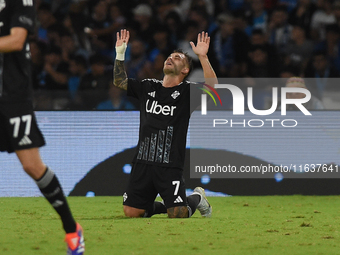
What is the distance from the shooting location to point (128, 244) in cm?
414

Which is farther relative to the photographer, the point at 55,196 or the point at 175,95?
the point at 175,95

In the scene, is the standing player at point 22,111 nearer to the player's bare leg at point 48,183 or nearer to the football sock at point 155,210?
the player's bare leg at point 48,183

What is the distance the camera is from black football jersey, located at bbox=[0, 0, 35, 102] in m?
3.72

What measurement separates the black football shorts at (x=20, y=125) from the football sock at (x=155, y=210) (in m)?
2.28

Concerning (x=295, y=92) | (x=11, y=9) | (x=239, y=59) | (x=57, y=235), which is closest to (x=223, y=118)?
(x=295, y=92)

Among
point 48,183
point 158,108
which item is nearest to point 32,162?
point 48,183

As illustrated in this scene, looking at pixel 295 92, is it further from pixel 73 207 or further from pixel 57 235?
pixel 57 235

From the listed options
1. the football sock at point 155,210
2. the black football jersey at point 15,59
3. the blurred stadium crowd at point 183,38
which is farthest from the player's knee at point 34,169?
the blurred stadium crowd at point 183,38

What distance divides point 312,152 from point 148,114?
277cm

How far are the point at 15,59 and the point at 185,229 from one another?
2.05 metres

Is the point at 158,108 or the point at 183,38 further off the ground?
the point at 158,108

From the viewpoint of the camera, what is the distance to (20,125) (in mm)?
3682

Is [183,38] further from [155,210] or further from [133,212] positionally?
[133,212]

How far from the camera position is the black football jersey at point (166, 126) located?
5.73 m
